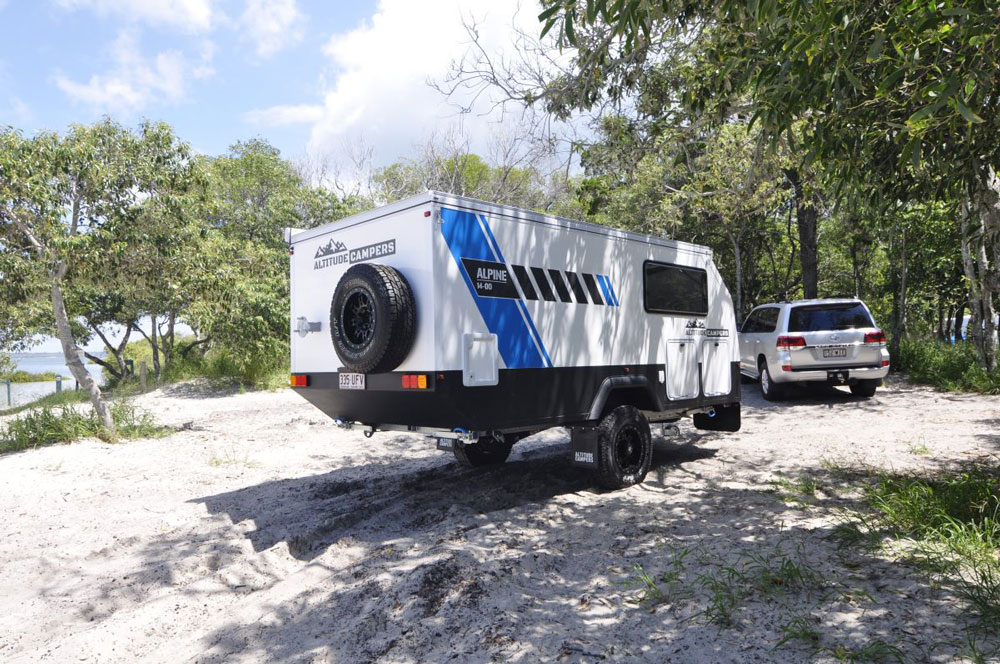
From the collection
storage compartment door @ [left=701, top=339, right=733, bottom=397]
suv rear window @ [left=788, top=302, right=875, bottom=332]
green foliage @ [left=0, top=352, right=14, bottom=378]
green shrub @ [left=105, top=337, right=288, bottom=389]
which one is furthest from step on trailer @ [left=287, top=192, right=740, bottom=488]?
green foliage @ [left=0, top=352, right=14, bottom=378]

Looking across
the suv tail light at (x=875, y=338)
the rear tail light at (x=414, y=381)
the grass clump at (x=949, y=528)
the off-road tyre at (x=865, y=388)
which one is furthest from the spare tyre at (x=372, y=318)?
the off-road tyre at (x=865, y=388)

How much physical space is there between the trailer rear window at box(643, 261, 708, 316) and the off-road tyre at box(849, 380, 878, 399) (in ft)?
19.9

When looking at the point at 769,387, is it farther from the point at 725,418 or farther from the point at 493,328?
the point at 493,328

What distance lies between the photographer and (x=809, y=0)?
3.89m

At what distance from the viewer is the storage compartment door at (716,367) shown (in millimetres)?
7673

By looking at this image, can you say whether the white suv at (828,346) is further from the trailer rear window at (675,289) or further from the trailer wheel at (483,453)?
the trailer wheel at (483,453)

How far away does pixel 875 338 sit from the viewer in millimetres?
11227

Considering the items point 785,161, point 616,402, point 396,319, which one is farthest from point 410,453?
point 785,161

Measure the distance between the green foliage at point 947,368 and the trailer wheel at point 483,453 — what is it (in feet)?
30.3

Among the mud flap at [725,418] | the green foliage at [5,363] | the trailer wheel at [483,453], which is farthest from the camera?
the green foliage at [5,363]

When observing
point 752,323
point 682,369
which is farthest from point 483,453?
point 752,323

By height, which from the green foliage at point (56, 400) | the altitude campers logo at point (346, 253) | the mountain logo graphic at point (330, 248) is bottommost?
the green foliage at point (56, 400)

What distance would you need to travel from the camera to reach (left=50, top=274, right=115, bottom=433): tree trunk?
9764 mm

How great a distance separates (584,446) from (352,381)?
225 centimetres
